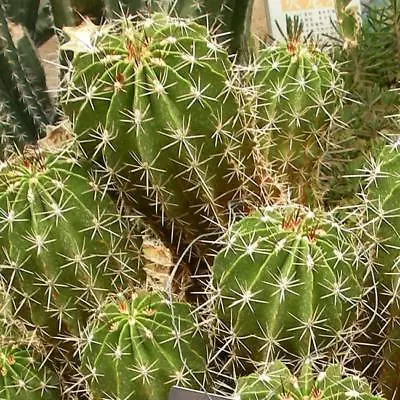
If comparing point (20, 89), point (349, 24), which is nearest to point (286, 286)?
point (349, 24)

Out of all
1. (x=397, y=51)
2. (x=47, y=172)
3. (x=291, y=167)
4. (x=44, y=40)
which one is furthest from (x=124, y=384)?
(x=44, y=40)

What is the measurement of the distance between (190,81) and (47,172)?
0.69 feet

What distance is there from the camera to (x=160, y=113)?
1.02 meters

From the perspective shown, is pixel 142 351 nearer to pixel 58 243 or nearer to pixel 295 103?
pixel 58 243

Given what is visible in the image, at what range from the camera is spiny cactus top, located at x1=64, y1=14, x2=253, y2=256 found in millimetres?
1024

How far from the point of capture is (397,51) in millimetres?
1722

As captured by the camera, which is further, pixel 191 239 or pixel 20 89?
pixel 20 89

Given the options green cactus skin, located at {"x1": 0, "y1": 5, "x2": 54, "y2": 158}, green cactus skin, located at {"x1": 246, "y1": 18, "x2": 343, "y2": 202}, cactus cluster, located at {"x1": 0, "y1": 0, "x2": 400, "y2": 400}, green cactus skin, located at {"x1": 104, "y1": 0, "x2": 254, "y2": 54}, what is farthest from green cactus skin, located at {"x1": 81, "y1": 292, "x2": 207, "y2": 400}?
green cactus skin, located at {"x1": 0, "y1": 5, "x2": 54, "y2": 158}

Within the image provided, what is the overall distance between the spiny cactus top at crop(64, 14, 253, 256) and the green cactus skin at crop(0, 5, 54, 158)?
861mm

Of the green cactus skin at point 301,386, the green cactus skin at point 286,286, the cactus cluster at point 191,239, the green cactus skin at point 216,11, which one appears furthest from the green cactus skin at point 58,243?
the green cactus skin at point 216,11

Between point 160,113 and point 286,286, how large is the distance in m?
0.26

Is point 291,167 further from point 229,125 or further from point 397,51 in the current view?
point 397,51

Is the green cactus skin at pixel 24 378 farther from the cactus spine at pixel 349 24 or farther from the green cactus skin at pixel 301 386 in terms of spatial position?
the cactus spine at pixel 349 24

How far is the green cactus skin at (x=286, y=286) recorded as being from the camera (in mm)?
932
